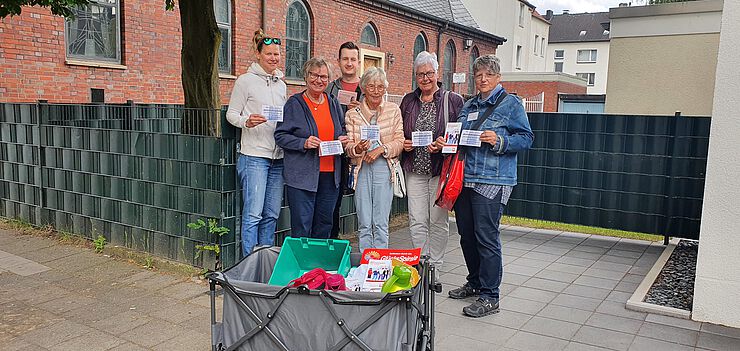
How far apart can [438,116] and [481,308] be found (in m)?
1.56

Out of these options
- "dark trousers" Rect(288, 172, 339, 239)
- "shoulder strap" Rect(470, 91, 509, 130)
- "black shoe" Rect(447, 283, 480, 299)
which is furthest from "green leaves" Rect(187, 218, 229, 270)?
"shoulder strap" Rect(470, 91, 509, 130)

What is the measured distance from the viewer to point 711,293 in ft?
14.1

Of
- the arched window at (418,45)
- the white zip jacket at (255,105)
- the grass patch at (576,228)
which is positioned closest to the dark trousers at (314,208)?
the white zip jacket at (255,105)

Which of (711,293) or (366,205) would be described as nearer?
(711,293)

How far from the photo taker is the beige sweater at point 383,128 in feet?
15.4

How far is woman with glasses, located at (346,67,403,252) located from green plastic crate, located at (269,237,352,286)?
4.13 ft

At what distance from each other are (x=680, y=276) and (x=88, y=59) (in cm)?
1027

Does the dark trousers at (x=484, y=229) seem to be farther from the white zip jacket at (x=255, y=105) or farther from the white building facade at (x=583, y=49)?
the white building facade at (x=583, y=49)

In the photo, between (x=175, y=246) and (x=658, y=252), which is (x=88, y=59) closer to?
(x=175, y=246)

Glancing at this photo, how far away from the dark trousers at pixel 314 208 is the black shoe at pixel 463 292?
114cm

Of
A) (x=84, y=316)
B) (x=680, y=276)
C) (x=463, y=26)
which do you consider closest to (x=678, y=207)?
(x=680, y=276)

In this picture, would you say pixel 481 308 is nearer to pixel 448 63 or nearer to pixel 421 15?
pixel 421 15

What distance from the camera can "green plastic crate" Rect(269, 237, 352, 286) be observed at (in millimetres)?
Answer: 3438

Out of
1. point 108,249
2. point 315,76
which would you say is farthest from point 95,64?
point 315,76
